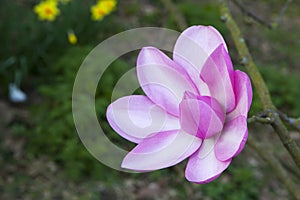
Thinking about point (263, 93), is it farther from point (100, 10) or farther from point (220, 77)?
point (100, 10)

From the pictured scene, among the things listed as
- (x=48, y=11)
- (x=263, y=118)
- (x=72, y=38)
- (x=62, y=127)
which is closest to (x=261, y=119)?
(x=263, y=118)

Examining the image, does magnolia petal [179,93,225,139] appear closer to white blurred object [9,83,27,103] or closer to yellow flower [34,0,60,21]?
white blurred object [9,83,27,103]

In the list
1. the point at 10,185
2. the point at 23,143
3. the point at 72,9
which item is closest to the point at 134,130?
the point at 10,185

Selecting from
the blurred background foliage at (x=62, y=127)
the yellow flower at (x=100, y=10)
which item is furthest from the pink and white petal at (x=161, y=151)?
the yellow flower at (x=100, y=10)

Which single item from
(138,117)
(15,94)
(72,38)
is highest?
(138,117)

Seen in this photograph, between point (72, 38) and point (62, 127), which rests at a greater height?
point (72, 38)

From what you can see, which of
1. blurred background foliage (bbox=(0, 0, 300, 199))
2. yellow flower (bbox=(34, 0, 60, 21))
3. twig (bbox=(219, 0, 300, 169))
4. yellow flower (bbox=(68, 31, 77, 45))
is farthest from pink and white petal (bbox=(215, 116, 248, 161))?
yellow flower (bbox=(34, 0, 60, 21))

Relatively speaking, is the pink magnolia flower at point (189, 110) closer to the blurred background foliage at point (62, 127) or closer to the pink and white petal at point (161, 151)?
the pink and white petal at point (161, 151)
